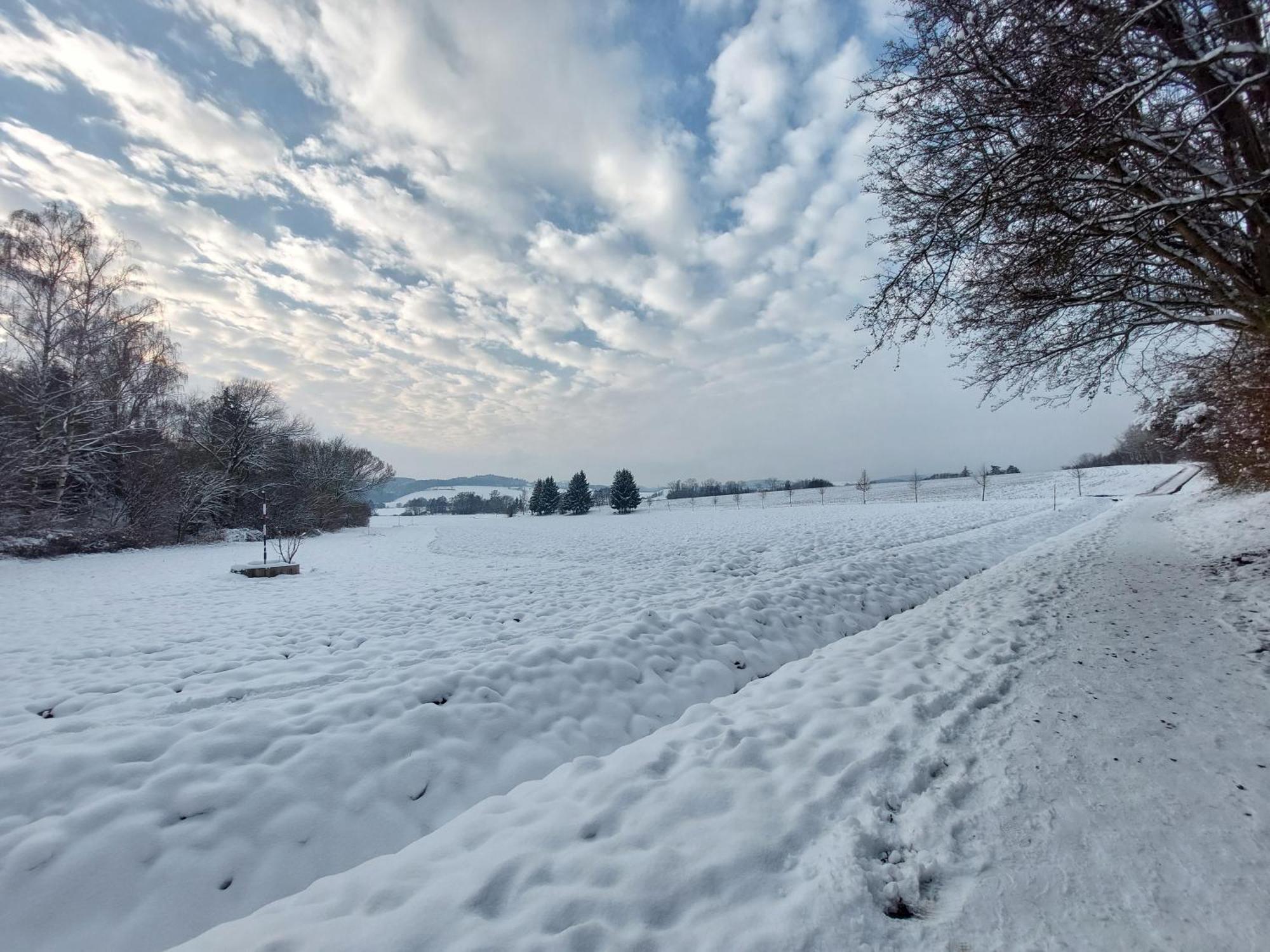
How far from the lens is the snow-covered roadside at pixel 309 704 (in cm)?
244

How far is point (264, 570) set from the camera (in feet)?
39.8

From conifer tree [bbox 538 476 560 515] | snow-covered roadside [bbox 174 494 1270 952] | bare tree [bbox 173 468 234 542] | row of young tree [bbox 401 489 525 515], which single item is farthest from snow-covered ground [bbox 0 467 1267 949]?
row of young tree [bbox 401 489 525 515]

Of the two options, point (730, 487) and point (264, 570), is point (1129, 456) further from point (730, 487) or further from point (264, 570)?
point (264, 570)

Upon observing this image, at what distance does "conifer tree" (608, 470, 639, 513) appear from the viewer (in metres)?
53.0

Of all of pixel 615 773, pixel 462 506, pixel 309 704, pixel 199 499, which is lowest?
pixel 615 773

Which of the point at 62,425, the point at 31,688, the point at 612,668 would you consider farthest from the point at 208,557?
the point at 612,668

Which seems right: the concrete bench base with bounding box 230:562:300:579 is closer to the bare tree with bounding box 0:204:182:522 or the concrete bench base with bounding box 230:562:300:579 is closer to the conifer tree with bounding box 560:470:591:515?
the bare tree with bounding box 0:204:182:522

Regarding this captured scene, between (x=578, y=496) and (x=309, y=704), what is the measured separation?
54.6 metres

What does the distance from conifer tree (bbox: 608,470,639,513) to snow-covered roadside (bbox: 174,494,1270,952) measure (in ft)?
160

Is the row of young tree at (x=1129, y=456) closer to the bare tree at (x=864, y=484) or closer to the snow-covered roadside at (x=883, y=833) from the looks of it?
the bare tree at (x=864, y=484)

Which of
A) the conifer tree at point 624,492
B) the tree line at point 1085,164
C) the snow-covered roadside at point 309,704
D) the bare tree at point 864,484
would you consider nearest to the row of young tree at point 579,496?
the conifer tree at point 624,492

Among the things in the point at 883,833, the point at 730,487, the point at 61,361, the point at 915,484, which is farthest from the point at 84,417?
the point at 730,487

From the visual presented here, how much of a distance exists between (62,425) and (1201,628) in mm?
28826

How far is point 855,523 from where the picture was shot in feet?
66.8
